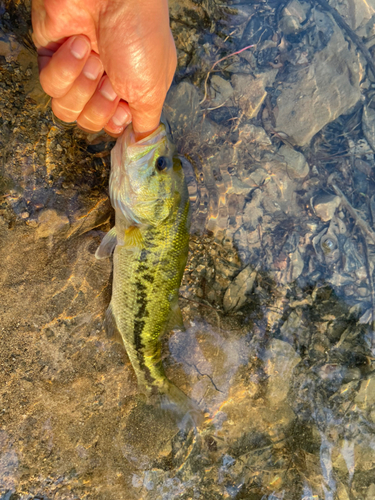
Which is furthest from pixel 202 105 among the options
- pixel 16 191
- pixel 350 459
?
pixel 350 459

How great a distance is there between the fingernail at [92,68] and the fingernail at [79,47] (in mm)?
108

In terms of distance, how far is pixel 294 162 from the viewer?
12.7 feet

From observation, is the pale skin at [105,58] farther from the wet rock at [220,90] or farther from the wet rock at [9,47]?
the wet rock at [220,90]

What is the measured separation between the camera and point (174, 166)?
9.70ft

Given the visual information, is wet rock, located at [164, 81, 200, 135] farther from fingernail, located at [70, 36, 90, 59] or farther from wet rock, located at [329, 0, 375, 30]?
wet rock, located at [329, 0, 375, 30]

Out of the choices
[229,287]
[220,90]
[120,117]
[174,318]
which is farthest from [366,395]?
[120,117]

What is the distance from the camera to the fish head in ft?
9.04

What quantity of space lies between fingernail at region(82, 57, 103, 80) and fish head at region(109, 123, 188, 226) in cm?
48

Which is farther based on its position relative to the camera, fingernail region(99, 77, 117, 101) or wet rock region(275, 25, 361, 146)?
wet rock region(275, 25, 361, 146)

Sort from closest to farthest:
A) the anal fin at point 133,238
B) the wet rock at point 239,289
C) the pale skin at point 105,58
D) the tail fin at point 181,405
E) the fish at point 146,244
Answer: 1. the pale skin at point 105,58
2. the fish at point 146,244
3. the anal fin at point 133,238
4. the tail fin at point 181,405
5. the wet rock at point 239,289

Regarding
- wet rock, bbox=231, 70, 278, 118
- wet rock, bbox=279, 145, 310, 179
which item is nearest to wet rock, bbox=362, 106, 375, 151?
wet rock, bbox=279, 145, 310, 179


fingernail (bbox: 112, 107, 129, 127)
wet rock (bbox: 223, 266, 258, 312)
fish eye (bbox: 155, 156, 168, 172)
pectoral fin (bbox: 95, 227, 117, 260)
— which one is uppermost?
fingernail (bbox: 112, 107, 129, 127)

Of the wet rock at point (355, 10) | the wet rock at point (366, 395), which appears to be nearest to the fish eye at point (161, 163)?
the wet rock at point (355, 10)

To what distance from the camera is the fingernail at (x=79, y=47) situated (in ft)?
7.73
